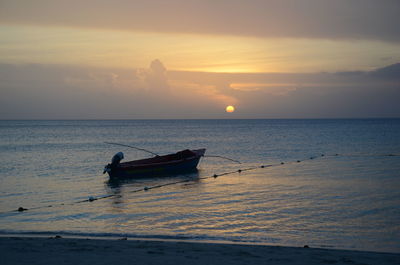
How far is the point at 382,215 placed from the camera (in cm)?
1205

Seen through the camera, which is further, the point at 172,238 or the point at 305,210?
the point at 305,210

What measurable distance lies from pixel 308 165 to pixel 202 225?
18.2 m

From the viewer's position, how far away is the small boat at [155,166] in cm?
2150

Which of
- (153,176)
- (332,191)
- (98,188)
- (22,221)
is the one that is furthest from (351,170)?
(22,221)

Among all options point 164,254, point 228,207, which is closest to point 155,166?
point 228,207

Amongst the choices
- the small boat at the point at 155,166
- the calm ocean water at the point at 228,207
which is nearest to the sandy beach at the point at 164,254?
the calm ocean water at the point at 228,207

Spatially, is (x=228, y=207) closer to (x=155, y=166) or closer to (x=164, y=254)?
(x=164, y=254)

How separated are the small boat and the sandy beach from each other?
1280 cm

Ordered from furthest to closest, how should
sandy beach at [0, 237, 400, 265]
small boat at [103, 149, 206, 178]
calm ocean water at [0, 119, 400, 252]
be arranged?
small boat at [103, 149, 206, 178] → calm ocean water at [0, 119, 400, 252] → sandy beach at [0, 237, 400, 265]

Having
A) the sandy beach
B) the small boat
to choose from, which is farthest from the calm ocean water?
the sandy beach

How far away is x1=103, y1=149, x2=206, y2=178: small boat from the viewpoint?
21500 mm

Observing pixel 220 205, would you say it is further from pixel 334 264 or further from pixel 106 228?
pixel 334 264

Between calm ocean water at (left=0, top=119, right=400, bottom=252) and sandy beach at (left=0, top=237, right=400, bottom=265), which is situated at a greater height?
sandy beach at (left=0, top=237, right=400, bottom=265)

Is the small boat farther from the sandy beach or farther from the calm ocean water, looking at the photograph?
the sandy beach
